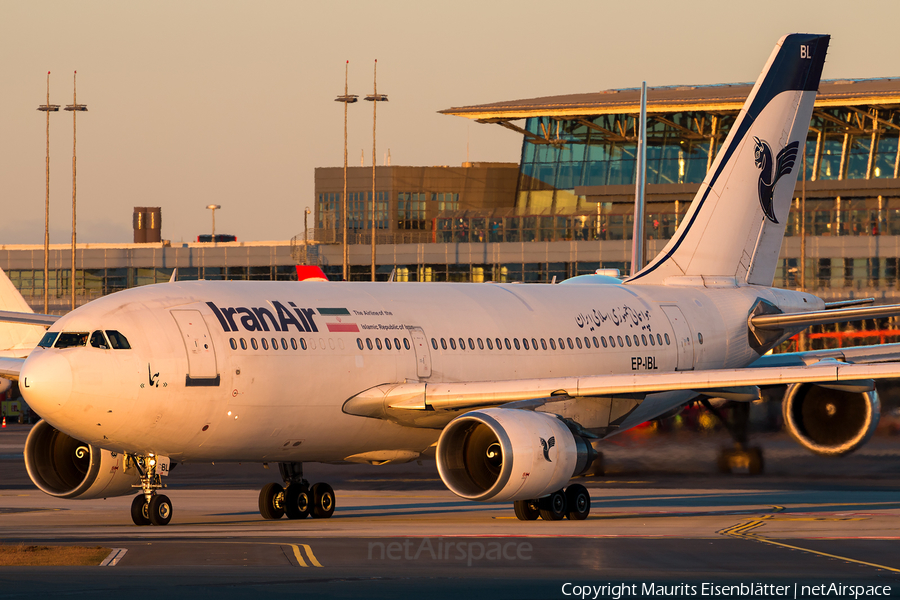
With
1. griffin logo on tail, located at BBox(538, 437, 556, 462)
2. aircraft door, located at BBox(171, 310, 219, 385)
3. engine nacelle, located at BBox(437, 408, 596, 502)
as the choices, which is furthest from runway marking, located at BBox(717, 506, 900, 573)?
aircraft door, located at BBox(171, 310, 219, 385)

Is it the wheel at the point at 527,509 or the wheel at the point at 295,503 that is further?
the wheel at the point at 295,503

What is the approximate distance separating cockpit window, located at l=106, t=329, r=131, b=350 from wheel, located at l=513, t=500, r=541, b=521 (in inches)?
321

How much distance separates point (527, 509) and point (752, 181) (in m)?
13.6

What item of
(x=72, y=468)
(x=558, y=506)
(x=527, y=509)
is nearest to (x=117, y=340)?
(x=72, y=468)

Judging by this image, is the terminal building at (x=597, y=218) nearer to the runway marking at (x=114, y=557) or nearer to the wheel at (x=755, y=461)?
the wheel at (x=755, y=461)

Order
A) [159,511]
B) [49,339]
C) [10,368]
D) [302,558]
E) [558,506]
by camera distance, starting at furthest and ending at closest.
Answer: [10,368] → [558,506] → [159,511] → [49,339] → [302,558]

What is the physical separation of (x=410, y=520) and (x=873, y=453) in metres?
17.8

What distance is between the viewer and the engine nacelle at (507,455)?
920 inches

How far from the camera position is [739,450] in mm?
38469

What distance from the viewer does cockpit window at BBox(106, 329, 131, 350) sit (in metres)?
22.6

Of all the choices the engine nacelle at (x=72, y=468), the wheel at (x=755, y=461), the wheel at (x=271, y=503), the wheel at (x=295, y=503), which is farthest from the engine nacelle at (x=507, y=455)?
the wheel at (x=755, y=461)

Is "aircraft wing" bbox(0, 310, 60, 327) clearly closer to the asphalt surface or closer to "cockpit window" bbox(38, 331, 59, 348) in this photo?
the asphalt surface

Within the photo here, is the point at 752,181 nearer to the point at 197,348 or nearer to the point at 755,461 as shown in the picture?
the point at 755,461

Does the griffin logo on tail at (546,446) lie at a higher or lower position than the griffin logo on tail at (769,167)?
lower
